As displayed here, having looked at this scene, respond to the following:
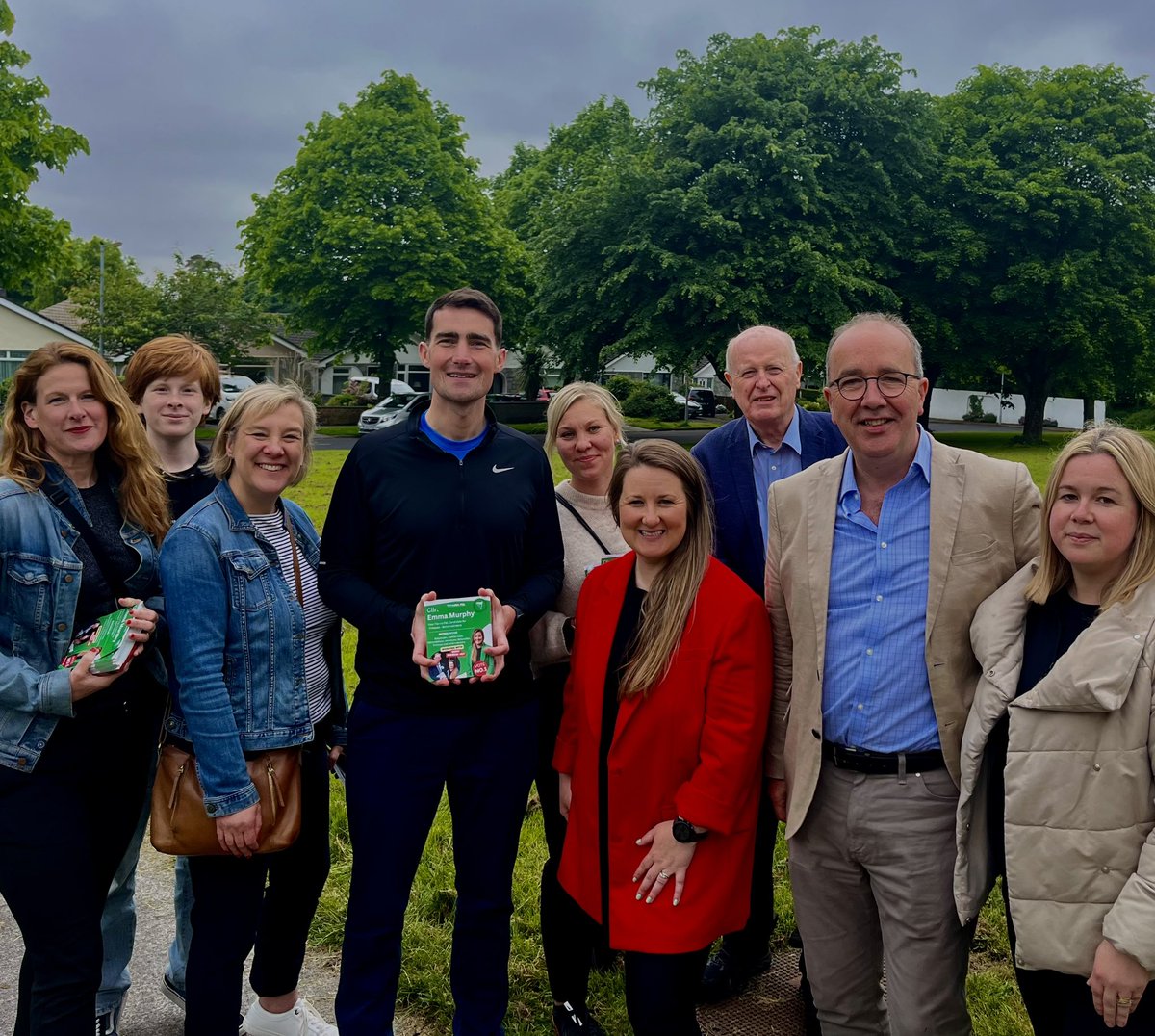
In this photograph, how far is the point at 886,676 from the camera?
114 inches

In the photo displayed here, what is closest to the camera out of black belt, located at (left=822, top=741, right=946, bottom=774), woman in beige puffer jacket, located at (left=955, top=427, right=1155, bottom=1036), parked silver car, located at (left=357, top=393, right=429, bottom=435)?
woman in beige puffer jacket, located at (left=955, top=427, right=1155, bottom=1036)

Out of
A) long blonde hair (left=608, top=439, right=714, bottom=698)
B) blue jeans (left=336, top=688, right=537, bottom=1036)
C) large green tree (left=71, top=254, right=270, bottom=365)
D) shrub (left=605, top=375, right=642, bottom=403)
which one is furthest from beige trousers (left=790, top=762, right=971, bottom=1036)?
shrub (left=605, top=375, right=642, bottom=403)

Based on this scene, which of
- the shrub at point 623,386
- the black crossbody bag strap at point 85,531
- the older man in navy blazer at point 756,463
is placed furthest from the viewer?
the shrub at point 623,386

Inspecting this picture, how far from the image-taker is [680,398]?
4975 cm

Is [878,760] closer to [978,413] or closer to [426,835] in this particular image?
[426,835]

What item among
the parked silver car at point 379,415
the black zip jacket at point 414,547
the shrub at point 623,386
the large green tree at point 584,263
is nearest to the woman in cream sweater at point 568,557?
the black zip jacket at point 414,547

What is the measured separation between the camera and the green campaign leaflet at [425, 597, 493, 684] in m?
2.99

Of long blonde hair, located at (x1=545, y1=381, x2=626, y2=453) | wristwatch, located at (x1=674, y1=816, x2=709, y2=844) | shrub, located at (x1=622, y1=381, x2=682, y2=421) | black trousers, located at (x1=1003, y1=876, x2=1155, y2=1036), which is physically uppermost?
shrub, located at (x1=622, y1=381, x2=682, y2=421)

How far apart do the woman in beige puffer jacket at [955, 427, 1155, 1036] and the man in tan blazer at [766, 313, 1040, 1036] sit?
16cm

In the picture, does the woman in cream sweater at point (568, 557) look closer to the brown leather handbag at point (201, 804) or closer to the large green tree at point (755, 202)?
the brown leather handbag at point (201, 804)

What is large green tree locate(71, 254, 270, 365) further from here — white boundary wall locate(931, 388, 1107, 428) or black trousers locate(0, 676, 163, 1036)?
black trousers locate(0, 676, 163, 1036)

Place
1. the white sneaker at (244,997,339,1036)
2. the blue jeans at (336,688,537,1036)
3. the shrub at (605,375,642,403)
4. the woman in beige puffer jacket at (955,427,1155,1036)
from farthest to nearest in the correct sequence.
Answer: the shrub at (605,375,642,403) → the white sneaker at (244,997,339,1036) → the blue jeans at (336,688,537,1036) → the woman in beige puffer jacket at (955,427,1155,1036)

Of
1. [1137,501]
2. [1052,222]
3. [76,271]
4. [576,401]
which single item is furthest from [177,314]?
[1137,501]

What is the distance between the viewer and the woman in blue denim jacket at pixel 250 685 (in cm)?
295
